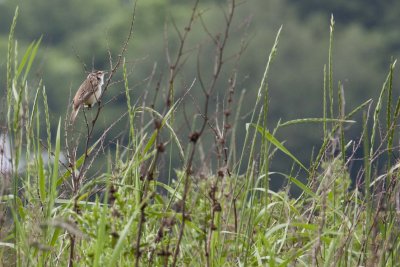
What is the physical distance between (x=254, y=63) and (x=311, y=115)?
5613 mm

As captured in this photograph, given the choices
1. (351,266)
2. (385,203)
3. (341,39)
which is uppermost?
(385,203)

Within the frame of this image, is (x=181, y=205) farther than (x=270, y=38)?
No

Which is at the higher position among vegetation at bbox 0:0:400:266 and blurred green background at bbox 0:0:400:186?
vegetation at bbox 0:0:400:266

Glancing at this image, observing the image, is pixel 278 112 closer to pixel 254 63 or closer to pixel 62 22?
pixel 254 63

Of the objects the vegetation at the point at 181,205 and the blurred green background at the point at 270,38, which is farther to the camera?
the blurred green background at the point at 270,38

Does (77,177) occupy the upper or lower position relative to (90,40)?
upper

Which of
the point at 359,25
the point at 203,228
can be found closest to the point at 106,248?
the point at 203,228

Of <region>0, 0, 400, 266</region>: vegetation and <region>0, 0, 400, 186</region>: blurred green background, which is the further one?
<region>0, 0, 400, 186</region>: blurred green background

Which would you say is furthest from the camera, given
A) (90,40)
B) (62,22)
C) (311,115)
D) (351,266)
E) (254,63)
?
(62,22)

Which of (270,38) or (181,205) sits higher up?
(181,205)

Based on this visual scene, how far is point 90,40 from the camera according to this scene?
56.7 m

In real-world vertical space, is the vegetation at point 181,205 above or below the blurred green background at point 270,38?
above

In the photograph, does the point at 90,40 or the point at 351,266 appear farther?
the point at 90,40

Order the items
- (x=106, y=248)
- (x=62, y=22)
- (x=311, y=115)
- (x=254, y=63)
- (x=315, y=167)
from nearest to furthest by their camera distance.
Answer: (x=106, y=248) < (x=315, y=167) < (x=311, y=115) < (x=254, y=63) < (x=62, y=22)
